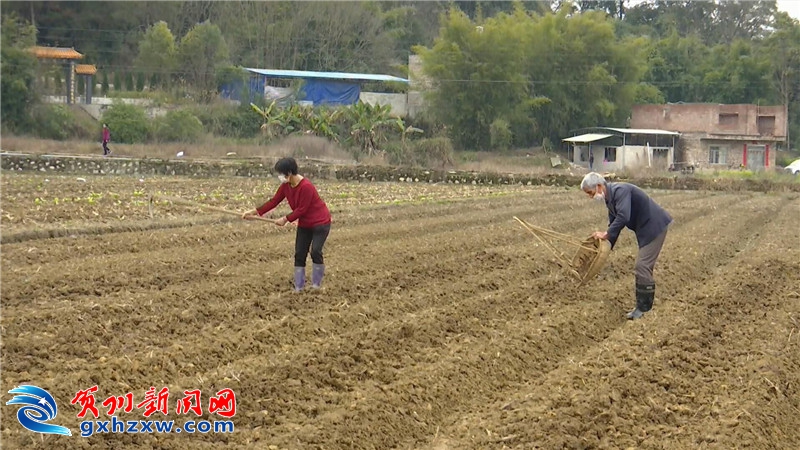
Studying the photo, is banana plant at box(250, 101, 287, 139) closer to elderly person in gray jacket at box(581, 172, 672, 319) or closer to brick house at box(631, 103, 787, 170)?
brick house at box(631, 103, 787, 170)

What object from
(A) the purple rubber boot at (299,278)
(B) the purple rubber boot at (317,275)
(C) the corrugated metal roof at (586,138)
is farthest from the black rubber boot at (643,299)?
(C) the corrugated metal roof at (586,138)

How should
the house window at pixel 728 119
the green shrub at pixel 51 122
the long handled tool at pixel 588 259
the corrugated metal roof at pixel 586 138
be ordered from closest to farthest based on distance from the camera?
1. the long handled tool at pixel 588 259
2. the green shrub at pixel 51 122
3. the corrugated metal roof at pixel 586 138
4. the house window at pixel 728 119

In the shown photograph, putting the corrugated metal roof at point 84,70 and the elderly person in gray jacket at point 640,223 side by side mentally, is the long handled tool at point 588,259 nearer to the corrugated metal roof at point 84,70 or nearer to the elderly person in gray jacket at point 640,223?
the elderly person in gray jacket at point 640,223

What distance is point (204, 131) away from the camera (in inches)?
1565

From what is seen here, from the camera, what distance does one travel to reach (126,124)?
119 ft

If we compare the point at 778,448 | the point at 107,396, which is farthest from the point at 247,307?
the point at 778,448

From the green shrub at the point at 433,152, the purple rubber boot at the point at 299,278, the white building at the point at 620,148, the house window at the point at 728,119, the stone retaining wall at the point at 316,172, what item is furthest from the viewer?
the house window at the point at 728,119

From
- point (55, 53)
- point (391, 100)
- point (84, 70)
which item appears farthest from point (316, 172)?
point (391, 100)

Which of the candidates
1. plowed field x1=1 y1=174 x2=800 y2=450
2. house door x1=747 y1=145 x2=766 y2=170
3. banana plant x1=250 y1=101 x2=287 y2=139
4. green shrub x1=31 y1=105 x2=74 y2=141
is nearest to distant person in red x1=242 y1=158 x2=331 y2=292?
plowed field x1=1 y1=174 x2=800 y2=450

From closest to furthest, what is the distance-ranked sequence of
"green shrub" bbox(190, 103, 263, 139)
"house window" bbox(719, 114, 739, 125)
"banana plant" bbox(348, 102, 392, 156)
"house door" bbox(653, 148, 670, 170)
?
"banana plant" bbox(348, 102, 392, 156) → "green shrub" bbox(190, 103, 263, 139) → "house door" bbox(653, 148, 670, 170) → "house window" bbox(719, 114, 739, 125)

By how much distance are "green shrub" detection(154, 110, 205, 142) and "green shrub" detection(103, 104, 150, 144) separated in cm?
61

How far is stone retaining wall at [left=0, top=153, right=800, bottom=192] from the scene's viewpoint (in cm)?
2822

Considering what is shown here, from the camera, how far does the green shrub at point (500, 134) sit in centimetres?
4406

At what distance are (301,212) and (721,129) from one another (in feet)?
141
